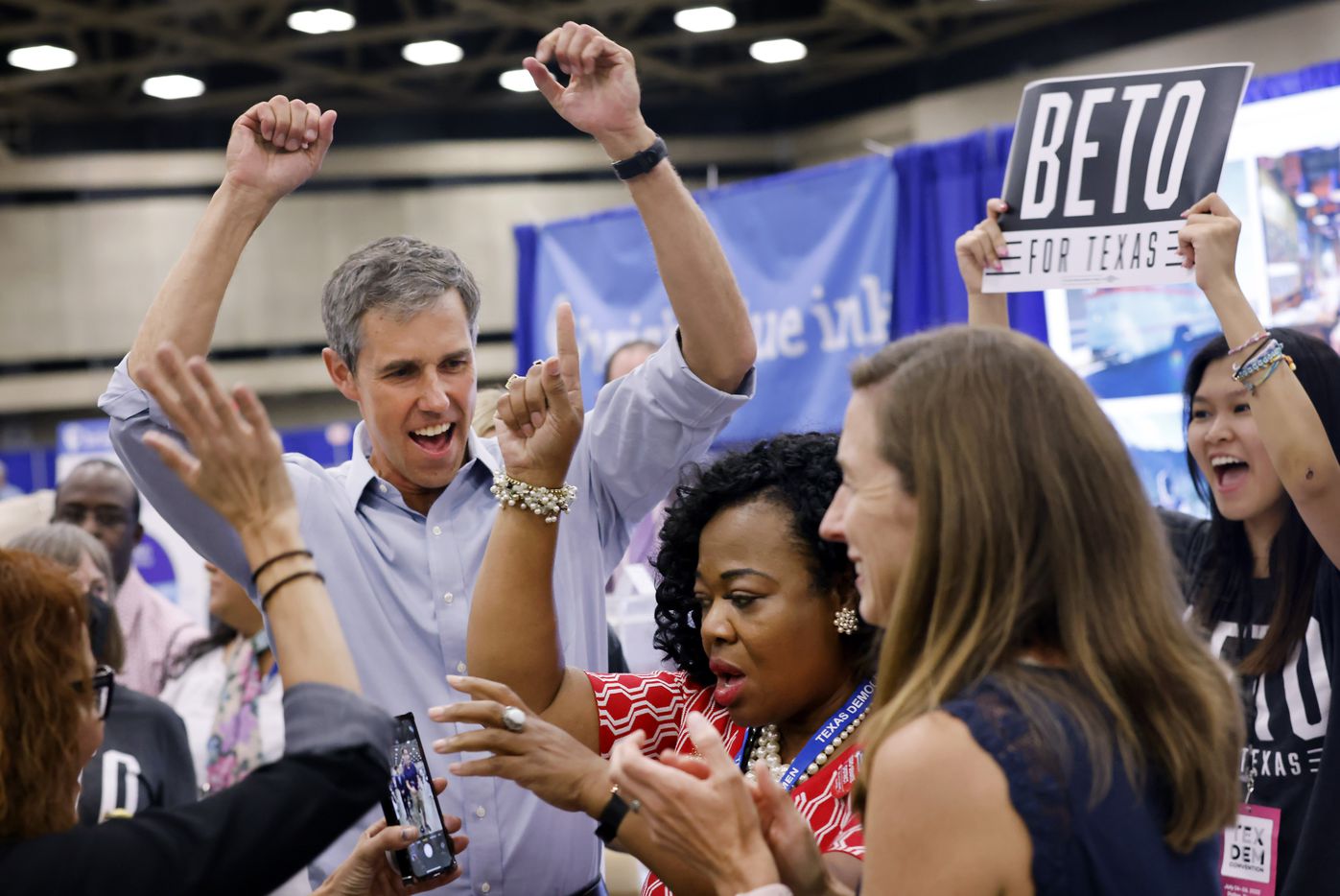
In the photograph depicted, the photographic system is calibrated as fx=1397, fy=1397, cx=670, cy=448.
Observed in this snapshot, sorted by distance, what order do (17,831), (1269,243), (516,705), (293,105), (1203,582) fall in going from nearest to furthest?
(17,831)
(516,705)
(293,105)
(1203,582)
(1269,243)

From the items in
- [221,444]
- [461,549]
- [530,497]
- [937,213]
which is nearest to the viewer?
[221,444]

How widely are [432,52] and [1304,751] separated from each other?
1033 centimetres

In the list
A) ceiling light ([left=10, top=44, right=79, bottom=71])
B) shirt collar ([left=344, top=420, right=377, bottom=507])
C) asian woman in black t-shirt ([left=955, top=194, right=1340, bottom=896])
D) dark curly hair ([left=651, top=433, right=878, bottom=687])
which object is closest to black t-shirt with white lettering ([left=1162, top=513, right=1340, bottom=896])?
asian woman in black t-shirt ([left=955, top=194, right=1340, bottom=896])


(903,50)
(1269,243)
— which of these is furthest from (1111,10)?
(1269,243)

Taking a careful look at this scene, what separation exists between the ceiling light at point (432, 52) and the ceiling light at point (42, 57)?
104 inches

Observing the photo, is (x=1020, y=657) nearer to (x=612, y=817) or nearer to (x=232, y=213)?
(x=612, y=817)

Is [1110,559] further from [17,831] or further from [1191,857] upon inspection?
[17,831]

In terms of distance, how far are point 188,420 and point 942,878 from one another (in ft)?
2.57

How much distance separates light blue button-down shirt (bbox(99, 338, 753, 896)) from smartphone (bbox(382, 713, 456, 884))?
23 centimetres

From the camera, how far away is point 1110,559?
125cm

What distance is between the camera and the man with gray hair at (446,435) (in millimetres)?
1917

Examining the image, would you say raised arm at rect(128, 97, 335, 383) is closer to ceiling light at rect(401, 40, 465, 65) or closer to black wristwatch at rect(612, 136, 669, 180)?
black wristwatch at rect(612, 136, 669, 180)

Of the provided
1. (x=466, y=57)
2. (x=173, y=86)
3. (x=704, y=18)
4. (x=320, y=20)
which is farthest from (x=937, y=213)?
(x=173, y=86)

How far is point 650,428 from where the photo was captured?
203 centimetres
